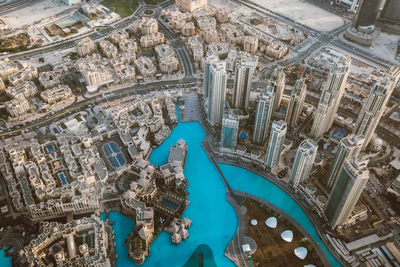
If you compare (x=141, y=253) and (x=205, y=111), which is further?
(x=205, y=111)

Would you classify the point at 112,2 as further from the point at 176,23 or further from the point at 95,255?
the point at 95,255

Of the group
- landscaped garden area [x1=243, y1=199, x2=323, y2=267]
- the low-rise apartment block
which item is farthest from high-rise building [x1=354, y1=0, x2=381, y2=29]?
the low-rise apartment block

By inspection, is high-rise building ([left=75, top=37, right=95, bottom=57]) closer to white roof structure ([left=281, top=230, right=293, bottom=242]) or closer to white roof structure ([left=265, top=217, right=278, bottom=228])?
white roof structure ([left=265, top=217, right=278, bottom=228])

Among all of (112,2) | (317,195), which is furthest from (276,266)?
(112,2)

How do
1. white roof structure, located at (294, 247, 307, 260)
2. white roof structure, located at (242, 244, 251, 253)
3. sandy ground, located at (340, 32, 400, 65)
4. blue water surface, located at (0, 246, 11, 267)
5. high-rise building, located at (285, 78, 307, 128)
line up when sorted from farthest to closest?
1. sandy ground, located at (340, 32, 400, 65)
2. high-rise building, located at (285, 78, 307, 128)
3. white roof structure, located at (242, 244, 251, 253)
4. white roof structure, located at (294, 247, 307, 260)
5. blue water surface, located at (0, 246, 11, 267)

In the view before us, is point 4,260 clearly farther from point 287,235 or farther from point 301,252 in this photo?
point 301,252

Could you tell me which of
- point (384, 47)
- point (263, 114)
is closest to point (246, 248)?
point (263, 114)
